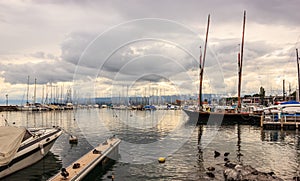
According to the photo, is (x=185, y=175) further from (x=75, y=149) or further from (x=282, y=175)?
(x=75, y=149)

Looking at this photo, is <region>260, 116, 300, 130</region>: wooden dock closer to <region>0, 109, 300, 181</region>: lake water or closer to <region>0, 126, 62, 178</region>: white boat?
<region>0, 109, 300, 181</region>: lake water

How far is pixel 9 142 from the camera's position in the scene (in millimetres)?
20422

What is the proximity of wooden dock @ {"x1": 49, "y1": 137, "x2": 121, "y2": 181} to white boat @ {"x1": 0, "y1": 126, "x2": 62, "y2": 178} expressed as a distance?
3.76m

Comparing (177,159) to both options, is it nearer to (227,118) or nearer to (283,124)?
(283,124)

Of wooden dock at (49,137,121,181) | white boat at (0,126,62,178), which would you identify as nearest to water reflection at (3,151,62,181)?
white boat at (0,126,62,178)

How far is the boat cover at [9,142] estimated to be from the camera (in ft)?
63.2

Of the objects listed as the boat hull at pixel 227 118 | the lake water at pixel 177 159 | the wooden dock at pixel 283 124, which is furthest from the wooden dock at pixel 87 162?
the boat hull at pixel 227 118

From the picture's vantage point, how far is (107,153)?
2645cm

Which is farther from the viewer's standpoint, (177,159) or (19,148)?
(177,159)

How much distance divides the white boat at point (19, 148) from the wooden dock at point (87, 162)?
12.3 ft

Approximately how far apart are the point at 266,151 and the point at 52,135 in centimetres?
2307


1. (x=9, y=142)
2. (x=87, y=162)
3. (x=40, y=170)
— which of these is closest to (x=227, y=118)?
(x=87, y=162)

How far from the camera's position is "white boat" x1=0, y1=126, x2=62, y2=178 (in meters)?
19.8

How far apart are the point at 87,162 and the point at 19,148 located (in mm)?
5525
